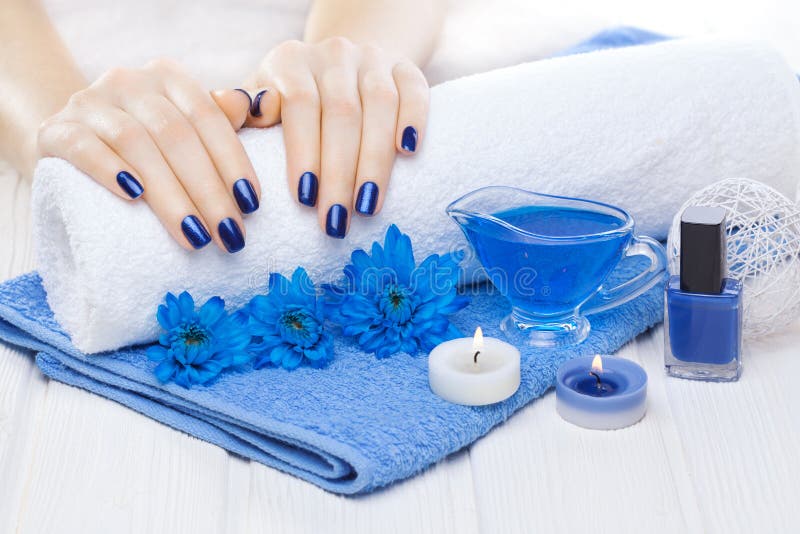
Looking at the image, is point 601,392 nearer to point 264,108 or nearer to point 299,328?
point 299,328

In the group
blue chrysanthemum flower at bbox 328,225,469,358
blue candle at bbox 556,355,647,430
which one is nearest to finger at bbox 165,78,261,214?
blue chrysanthemum flower at bbox 328,225,469,358

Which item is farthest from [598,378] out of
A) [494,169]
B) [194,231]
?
[194,231]

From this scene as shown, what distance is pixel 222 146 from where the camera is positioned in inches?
32.1

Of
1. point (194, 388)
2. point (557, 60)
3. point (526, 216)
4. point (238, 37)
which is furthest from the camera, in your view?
point (238, 37)

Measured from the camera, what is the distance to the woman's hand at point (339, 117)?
0.83 meters

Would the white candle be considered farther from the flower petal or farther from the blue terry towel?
the flower petal

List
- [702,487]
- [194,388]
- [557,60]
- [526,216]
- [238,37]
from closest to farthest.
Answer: [702,487] → [194,388] → [526,216] → [557,60] → [238,37]

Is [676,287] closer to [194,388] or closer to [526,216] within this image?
[526,216]

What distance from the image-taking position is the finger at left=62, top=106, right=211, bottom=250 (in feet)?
2.58

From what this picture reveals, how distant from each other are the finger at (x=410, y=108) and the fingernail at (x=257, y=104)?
0.12m

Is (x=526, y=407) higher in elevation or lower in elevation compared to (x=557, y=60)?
lower

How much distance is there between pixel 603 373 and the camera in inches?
30.1

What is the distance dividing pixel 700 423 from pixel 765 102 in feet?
1.33

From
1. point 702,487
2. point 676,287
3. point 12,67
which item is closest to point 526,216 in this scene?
point 676,287
